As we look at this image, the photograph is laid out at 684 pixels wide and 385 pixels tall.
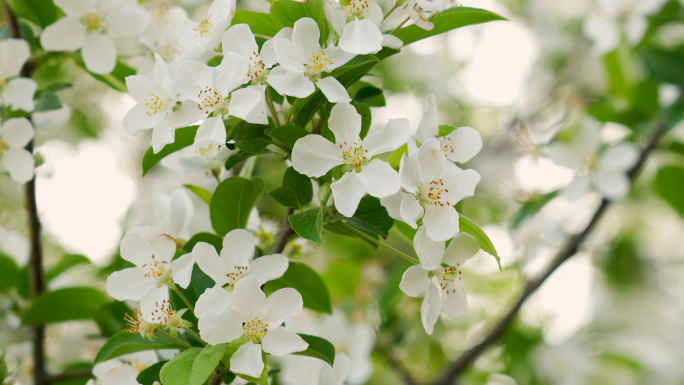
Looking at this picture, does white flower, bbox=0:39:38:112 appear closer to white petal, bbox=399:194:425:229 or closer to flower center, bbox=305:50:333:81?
flower center, bbox=305:50:333:81

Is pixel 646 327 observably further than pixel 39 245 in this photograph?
Yes

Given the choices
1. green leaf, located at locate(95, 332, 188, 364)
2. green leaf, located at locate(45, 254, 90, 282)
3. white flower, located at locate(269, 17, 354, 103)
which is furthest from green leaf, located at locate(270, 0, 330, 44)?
green leaf, located at locate(45, 254, 90, 282)

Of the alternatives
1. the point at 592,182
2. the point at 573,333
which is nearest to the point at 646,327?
the point at 573,333

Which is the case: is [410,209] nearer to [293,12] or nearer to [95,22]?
[293,12]

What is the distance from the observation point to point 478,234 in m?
0.77

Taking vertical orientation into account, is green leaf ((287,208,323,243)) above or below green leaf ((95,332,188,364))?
above

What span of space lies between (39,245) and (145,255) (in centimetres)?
48

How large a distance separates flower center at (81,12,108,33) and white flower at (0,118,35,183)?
0.72 feet

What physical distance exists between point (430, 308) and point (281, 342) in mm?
209

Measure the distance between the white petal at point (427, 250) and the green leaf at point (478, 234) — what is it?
0.06 meters

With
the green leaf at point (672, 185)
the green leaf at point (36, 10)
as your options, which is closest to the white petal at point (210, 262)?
the green leaf at point (36, 10)

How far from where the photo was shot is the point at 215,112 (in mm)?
738

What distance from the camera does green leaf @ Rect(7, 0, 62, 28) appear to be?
1.15m

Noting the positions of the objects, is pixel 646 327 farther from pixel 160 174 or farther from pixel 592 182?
pixel 160 174
